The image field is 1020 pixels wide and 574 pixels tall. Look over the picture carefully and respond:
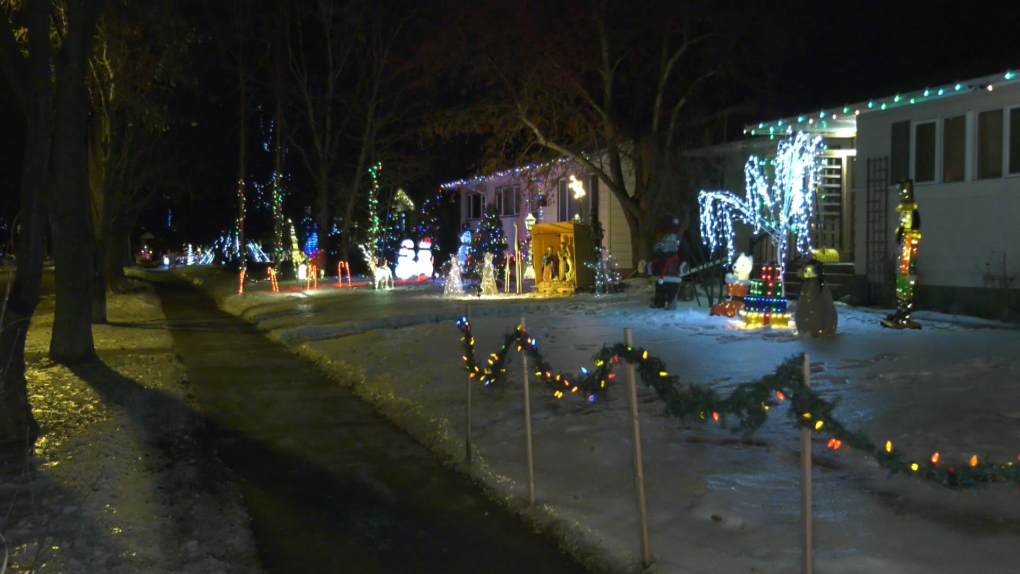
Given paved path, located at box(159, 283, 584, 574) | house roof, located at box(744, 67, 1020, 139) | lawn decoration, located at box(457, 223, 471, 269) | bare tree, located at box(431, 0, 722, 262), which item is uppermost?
bare tree, located at box(431, 0, 722, 262)

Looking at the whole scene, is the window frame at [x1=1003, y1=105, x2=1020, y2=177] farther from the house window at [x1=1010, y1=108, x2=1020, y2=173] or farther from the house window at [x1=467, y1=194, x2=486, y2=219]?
the house window at [x1=467, y1=194, x2=486, y2=219]

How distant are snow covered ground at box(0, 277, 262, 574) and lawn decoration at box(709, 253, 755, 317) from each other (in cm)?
919

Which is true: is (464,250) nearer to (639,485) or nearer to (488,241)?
(488,241)

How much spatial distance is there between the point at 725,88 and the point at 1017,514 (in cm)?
2211

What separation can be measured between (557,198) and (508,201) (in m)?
4.74

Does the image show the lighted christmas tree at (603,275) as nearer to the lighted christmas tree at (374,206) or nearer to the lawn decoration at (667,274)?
the lawn decoration at (667,274)

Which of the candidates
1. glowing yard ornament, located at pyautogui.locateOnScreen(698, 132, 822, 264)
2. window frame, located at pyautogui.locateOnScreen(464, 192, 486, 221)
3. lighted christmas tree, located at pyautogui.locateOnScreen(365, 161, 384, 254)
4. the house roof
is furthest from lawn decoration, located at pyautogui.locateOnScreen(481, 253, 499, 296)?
window frame, located at pyautogui.locateOnScreen(464, 192, 486, 221)

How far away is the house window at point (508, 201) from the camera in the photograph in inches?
1506

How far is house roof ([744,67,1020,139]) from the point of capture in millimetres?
14750

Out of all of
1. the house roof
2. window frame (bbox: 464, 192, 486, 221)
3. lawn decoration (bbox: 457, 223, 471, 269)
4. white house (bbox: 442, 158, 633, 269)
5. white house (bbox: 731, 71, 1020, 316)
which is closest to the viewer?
the house roof

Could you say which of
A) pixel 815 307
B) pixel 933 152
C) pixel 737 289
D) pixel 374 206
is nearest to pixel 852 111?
pixel 933 152

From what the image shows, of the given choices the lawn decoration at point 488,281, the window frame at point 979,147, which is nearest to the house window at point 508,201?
the lawn decoration at point 488,281

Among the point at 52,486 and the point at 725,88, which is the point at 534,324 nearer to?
the point at 52,486

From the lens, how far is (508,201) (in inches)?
1559
